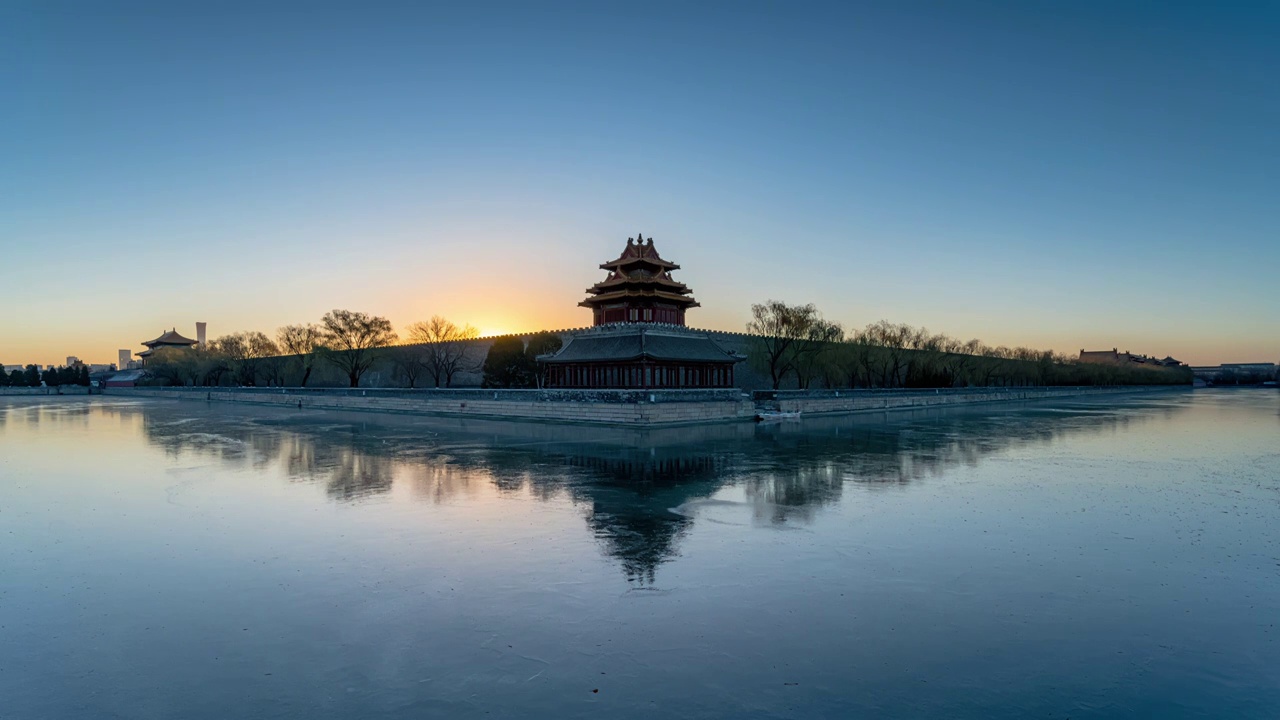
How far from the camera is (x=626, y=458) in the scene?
21328 mm

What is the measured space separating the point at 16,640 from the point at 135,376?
414 ft

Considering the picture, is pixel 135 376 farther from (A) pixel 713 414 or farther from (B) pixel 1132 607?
(B) pixel 1132 607

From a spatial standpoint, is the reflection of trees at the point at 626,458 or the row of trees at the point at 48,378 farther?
the row of trees at the point at 48,378

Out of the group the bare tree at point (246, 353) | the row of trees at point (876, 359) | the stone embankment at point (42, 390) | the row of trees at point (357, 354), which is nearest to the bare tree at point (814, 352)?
the row of trees at point (876, 359)

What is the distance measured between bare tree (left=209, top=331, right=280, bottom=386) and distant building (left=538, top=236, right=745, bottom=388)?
53.4 metres

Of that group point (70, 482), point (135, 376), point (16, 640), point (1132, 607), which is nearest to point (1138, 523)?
point (1132, 607)

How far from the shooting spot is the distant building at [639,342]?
40750 mm

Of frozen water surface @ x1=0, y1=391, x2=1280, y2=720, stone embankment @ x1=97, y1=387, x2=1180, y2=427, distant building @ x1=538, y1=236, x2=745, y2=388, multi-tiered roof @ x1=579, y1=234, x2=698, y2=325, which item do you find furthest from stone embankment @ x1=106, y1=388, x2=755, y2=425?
frozen water surface @ x1=0, y1=391, x2=1280, y2=720

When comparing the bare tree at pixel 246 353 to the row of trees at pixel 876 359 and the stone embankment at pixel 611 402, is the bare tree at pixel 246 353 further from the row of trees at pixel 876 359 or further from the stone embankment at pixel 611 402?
the row of trees at pixel 876 359

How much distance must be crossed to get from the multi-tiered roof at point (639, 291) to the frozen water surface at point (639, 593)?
1089 inches

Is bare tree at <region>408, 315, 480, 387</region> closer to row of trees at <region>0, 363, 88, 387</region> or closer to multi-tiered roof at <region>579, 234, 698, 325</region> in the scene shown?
multi-tiered roof at <region>579, 234, 698, 325</region>

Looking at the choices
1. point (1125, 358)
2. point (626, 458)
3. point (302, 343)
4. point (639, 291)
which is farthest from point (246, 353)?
point (1125, 358)

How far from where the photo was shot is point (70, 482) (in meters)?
17.5

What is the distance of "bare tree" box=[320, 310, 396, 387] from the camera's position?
205 ft
